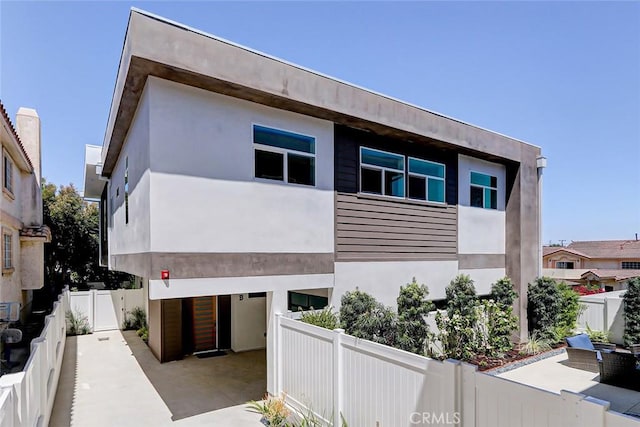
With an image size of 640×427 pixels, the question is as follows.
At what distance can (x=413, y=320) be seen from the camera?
8.05 meters

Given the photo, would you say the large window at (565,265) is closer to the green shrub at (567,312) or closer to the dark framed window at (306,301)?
the green shrub at (567,312)

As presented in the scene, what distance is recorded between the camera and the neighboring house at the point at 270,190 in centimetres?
620

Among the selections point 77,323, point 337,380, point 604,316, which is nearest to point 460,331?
point 337,380

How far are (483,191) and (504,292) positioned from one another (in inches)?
125

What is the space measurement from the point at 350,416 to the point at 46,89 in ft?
40.5

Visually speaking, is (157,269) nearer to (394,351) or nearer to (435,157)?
(394,351)

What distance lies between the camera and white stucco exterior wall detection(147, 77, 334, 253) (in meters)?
6.17

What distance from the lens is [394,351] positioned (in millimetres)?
4551

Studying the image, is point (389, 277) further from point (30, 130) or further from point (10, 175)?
point (30, 130)

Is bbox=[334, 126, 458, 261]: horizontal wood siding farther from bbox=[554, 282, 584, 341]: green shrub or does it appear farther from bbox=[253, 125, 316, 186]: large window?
bbox=[554, 282, 584, 341]: green shrub

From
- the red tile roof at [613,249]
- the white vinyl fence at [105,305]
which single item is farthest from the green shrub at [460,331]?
the red tile roof at [613,249]

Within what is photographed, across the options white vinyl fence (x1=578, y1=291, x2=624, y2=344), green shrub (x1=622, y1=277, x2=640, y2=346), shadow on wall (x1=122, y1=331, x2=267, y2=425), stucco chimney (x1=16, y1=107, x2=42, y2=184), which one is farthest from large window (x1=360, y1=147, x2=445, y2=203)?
stucco chimney (x1=16, y1=107, x2=42, y2=184)

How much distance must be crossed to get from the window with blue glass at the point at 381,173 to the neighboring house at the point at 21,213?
9.37 metres

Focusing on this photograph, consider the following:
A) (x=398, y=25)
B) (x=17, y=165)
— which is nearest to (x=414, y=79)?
(x=398, y=25)
